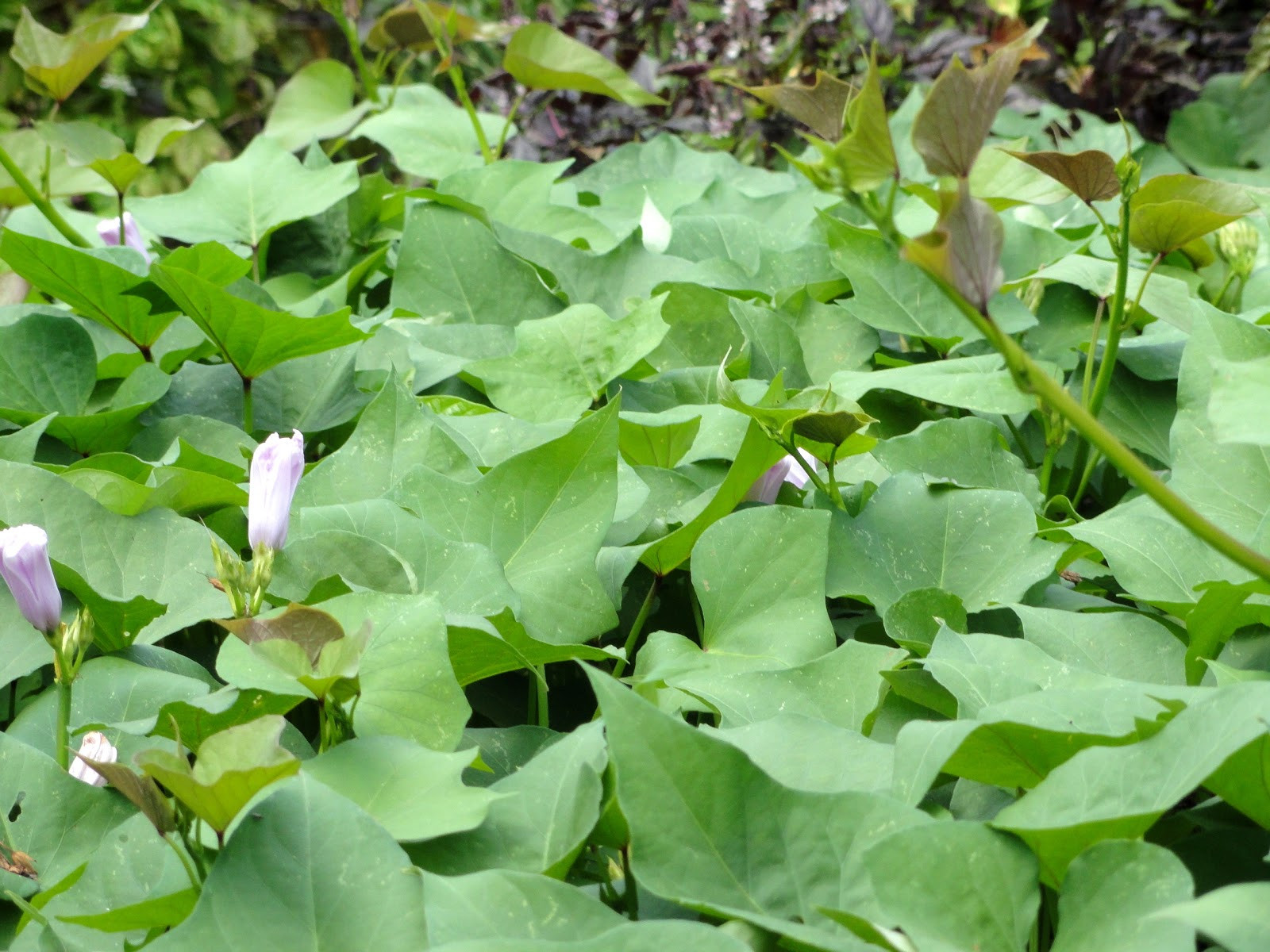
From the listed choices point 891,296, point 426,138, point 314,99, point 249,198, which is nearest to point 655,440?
point 891,296

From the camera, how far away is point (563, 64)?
1.49m

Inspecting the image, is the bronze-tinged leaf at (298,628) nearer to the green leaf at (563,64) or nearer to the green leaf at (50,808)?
the green leaf at (50,808)

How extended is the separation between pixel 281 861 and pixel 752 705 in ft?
0.80

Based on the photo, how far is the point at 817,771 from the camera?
0.54 meters

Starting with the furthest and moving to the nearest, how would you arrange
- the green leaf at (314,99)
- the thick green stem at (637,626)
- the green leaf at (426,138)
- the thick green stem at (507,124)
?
the green leaf at (314,99) → the green leaf at (426,138) → the thick green stem at (507,124) → the thick green stem at (637,626)

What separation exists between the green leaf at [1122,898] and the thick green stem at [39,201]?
113 cm

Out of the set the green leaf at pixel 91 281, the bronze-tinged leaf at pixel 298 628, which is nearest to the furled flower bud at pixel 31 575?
the bronze-tinged leaf at pixel 298 628

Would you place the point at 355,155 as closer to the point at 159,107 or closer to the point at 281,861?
the point at 281,861

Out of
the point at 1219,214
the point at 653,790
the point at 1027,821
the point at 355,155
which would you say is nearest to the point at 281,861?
the point at 653,790

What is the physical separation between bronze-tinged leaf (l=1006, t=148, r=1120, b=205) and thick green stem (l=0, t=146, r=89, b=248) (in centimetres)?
95

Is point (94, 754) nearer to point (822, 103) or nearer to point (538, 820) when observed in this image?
point (538, 820)

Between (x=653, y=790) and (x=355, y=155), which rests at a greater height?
(x=653, y=790)

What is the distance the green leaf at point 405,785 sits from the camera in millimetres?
506

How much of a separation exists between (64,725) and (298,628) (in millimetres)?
165
